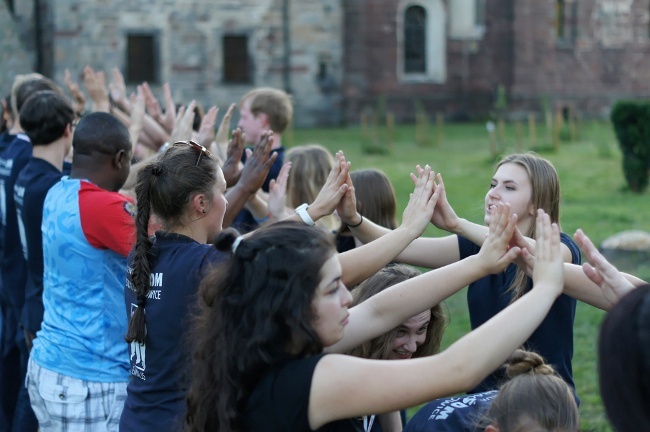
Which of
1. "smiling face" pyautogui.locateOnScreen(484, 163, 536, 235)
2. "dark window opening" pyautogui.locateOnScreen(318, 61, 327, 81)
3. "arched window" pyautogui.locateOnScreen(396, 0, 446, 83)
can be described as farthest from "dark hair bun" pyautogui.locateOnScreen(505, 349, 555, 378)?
"arched window" pyautogui.locateOnScreen(396, 0, 446, 83)

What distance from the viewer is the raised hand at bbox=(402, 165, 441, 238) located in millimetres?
3197

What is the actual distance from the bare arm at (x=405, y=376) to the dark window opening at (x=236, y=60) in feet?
79.9

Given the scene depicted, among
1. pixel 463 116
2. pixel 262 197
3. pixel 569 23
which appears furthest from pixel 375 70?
pixel 262 197

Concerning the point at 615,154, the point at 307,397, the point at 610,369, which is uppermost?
the point at 610,369

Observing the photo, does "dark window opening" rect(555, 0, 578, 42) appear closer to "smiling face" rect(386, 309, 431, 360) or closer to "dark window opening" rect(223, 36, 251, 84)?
"dark window opening" rect(223, 36, 251, 84)

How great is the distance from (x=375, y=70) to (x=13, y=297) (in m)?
22.9

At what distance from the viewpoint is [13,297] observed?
543cm

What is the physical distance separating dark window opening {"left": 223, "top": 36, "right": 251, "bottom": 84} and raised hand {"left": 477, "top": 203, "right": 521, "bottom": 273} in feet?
78.8

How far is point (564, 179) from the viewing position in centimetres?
1650

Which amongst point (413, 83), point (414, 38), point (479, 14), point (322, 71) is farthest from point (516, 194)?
point (479, 14)

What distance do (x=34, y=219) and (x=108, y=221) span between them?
1.03m

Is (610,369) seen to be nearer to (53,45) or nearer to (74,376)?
(74,376)

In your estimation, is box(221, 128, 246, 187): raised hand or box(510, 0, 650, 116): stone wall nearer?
box(221, 128, 246, 187): raised hand

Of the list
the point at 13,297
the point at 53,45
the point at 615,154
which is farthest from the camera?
the point at 53,45
